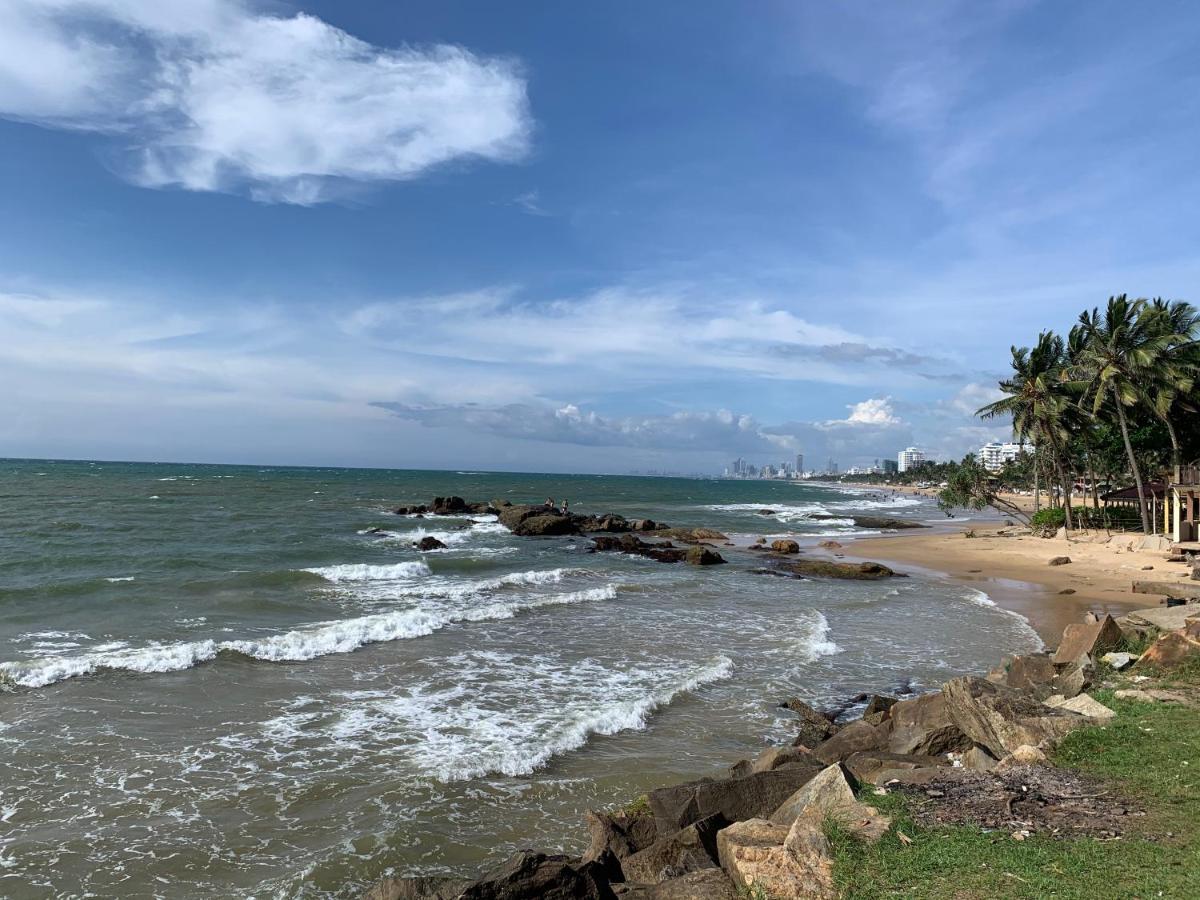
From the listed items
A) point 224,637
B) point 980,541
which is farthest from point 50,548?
point 980,541

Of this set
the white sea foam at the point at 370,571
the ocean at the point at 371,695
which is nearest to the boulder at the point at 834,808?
the ocean at the point at 371,695

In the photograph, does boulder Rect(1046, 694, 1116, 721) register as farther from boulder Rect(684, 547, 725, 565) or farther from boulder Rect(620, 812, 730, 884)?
boulder Rect(684, 547, 725, 565)

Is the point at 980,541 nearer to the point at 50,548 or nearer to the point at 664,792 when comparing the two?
the point at 664,792

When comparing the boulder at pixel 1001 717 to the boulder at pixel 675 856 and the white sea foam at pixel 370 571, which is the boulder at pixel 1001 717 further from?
the white sea foam at pixel 370 571

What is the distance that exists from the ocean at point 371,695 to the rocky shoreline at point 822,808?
53.6 inches

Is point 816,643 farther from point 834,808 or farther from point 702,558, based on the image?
point 702,558

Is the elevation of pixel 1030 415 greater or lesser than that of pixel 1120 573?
greater

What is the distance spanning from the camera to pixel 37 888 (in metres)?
7.14

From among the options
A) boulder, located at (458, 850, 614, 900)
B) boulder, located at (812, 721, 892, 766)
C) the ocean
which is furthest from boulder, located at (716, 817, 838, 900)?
boulder, located at (812, 721, 892, 766)

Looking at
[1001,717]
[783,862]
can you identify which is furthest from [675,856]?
[1001,717]

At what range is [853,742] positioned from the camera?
10.1 m

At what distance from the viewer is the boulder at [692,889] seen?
19.5ft

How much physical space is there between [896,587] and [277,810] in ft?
79.7

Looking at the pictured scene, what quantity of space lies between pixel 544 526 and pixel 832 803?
132 feet
